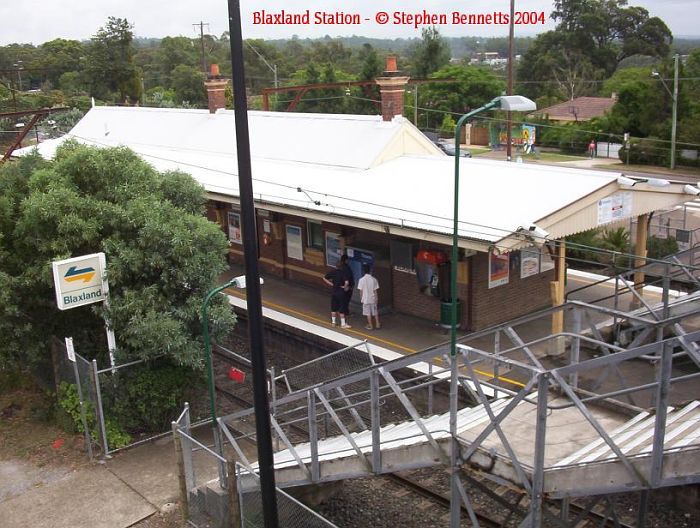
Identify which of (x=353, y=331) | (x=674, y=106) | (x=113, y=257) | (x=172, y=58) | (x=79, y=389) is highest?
(x=172, y=58)

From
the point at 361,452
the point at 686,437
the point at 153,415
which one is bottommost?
the point at 153,415

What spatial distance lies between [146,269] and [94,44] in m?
63.5

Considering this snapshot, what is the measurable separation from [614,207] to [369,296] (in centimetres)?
514

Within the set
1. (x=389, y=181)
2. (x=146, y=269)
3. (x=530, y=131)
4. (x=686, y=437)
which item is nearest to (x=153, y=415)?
(x=146, y=269)

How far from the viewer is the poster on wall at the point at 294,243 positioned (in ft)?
64.6

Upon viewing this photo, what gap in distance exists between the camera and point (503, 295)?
16047 millimetres

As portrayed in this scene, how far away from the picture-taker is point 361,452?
8.79 m

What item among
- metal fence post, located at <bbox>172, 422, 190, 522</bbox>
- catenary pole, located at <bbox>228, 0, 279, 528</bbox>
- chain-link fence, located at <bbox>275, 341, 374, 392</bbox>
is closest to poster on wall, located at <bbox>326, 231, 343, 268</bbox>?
chain-link fence, located at <bbox>275, 341, 374, 392</bbox>

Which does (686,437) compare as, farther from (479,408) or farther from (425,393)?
(425,393)

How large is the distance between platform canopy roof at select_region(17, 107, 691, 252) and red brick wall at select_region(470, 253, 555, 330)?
5.13ft

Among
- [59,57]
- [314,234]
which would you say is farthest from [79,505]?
[59,57]

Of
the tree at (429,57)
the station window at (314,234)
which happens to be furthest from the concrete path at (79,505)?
the tree at (429,57)

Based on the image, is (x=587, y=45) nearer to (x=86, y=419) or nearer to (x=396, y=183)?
(x=396, y=183)

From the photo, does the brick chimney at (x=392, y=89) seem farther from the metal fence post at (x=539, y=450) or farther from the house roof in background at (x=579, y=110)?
the house roof in background at (x=579, y=110)
